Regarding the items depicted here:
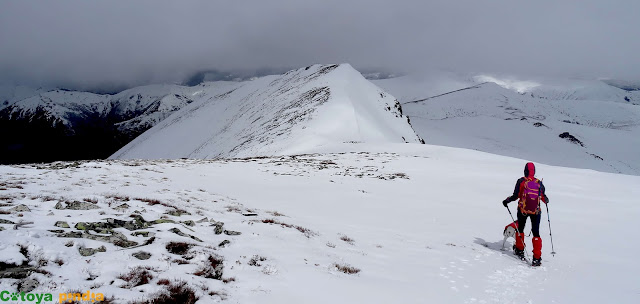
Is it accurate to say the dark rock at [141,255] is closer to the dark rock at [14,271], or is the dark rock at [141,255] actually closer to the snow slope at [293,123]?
the dark rock at [14,271]

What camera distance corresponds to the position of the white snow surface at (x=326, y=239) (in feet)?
22.1

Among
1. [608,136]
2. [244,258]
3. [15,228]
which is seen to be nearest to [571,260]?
[244,258]

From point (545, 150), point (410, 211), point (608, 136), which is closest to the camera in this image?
point (410, 211)

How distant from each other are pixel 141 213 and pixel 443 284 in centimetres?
944

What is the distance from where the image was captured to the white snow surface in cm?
672

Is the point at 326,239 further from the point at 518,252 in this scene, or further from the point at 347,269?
the point at 518,252

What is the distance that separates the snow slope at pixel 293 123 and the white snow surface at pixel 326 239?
39822 millimetres

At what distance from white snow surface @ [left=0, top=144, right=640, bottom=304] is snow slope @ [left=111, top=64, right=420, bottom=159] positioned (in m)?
39.8

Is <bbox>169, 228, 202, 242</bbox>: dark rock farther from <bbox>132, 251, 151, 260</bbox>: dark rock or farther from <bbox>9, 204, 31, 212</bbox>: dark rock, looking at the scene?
<bbox>9, 204, 31, 212</bbox>: dark rock

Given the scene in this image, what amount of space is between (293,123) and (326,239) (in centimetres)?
6975

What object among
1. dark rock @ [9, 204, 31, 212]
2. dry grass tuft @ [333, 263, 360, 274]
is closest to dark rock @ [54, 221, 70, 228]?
dark rock @ [9, 204, 31, 212]

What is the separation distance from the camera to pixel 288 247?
9688mm

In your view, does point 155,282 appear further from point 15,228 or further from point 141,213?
point 141,213

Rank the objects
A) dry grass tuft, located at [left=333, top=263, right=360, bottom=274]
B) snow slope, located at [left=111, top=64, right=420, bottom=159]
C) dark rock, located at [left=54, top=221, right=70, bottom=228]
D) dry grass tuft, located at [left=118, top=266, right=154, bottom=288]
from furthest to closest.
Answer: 1. snow slope, located at [left=111, top=64, right=420, bottom=159]
2. dry grass tuft, located at [left=333, top=263, right=360, bottom=274]
3. dark rock, located at [left=54, top=221, right=70, bottom=228]
4. dry grass tuft, located at [left=118, top=266, right=154, bottom=288]
